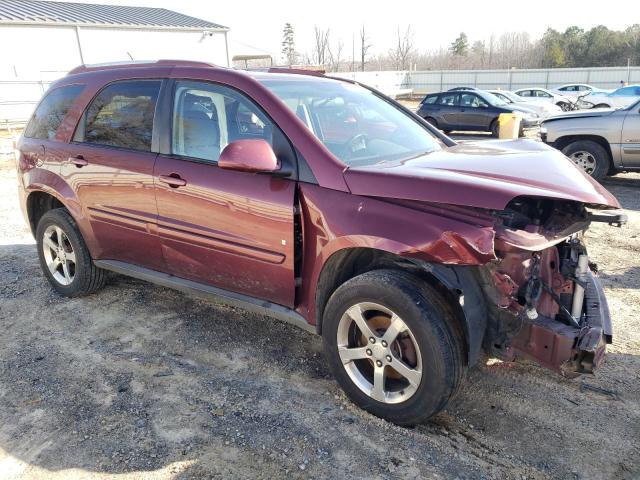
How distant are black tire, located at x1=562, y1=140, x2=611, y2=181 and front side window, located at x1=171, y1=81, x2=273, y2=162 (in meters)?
7.24

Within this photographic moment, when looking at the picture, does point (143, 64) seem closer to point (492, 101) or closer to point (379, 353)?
point (379, 353)

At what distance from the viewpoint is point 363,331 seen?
2777mm

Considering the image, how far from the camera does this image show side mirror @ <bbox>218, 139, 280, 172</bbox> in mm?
2838

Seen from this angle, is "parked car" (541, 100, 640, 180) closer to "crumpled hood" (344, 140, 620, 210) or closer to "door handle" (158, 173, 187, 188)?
"crumpled hood" (344, 140, 620, 210)

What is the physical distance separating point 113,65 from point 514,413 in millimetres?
3821

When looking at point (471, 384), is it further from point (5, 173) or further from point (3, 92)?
point (3, 92)

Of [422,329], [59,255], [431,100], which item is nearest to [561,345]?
[422,329]

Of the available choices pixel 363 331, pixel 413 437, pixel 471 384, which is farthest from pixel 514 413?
pixel 363 331

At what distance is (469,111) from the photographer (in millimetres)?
17344

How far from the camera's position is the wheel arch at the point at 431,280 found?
2.56 m

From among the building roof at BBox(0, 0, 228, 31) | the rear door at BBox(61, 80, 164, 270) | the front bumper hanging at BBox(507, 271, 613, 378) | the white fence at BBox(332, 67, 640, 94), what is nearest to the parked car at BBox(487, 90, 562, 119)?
→ the white fence at BBox(332, 67, 640, 94)

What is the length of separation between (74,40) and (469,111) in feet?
68.6

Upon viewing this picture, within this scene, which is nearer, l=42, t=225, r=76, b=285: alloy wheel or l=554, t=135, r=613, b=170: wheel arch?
l=42, t=225, r=76, b=285: alloy wheel

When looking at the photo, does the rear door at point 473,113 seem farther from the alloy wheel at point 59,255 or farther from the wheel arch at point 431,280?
the wheel arch at point 431,280
